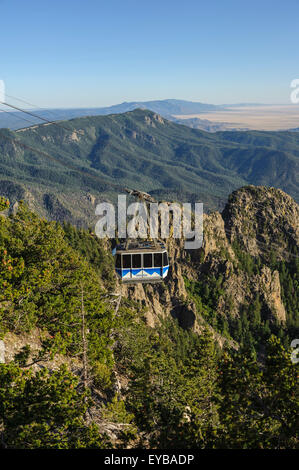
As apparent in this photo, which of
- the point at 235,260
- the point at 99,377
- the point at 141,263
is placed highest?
the point at 141,263

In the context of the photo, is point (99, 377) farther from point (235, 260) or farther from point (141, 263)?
point (235, 260)

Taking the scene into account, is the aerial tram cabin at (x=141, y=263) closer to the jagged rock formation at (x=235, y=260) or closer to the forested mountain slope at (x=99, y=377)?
the forested mountain slope at (x=99, y=377)

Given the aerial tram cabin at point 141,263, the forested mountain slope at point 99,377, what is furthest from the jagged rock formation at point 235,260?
the forested mountain slope at point 99,377

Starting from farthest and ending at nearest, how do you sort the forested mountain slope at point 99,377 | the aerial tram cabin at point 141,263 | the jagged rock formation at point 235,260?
the jagged rock formation at point 235,260
the aerial tram cabin at point 141,263
the forested mountain slope at point 99,377

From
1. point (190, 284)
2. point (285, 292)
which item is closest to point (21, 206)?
point (190, 284)

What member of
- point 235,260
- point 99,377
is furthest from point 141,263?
point 235,260

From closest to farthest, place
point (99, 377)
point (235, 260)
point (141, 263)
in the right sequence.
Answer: point (99, 377) → point (141, 263) → point (235, 260)

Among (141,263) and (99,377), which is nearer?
(99,377)

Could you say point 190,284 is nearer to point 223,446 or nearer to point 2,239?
point 2,239
